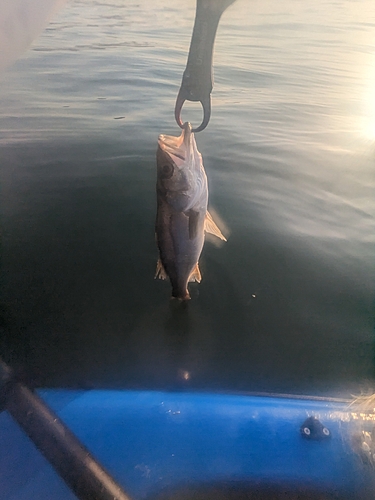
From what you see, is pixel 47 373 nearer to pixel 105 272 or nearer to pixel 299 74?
pixel 105 272

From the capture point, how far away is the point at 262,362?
3.12 m

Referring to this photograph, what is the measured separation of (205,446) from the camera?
8.54ft

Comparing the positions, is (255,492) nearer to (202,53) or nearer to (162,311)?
(162,311)

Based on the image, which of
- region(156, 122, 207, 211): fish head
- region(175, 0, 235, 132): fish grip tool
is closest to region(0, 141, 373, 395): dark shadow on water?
region(156, 122, 207, 211): fish head

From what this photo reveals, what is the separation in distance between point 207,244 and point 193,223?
1629 mm

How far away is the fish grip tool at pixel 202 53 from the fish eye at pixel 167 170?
413 mm

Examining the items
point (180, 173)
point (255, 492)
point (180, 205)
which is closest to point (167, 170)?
point (180, 173)

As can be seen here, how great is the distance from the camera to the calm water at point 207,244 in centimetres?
315

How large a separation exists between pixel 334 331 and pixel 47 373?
2490 millimetres

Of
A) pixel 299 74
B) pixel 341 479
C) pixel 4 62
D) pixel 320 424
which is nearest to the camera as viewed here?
pixel 341 479

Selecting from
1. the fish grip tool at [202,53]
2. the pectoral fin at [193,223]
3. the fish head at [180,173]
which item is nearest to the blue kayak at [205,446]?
the pectoral fin at [193,223]

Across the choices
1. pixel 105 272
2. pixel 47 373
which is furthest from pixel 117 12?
pixel 47 373

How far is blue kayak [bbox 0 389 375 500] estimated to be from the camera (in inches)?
94.6

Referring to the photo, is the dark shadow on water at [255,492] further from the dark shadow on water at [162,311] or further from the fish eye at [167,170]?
the fish eye at [167,170]
